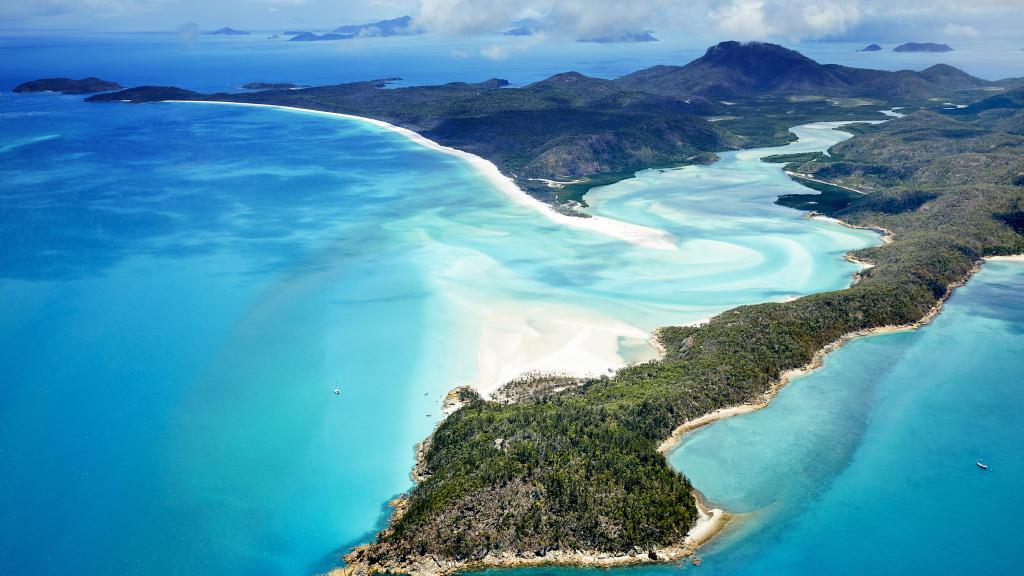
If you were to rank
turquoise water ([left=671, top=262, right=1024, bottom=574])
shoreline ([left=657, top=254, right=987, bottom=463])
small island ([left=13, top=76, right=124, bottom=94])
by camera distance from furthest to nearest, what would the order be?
small island ([left=13, top=76, right=124, bottom=94]), shoreline ([left=657, top=254, right=987, bottom=463]), turquoise water ([left=671, top=262, right=1024, bottom=574])

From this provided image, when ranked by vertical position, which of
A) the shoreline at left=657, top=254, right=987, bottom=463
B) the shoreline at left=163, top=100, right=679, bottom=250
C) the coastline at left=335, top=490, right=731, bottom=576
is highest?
the shoreline at left=163, top=100, right=679, bottom=250

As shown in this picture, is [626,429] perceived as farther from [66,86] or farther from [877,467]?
[66,86]

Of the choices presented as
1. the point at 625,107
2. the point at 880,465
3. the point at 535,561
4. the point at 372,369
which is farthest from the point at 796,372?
the point at 625,107

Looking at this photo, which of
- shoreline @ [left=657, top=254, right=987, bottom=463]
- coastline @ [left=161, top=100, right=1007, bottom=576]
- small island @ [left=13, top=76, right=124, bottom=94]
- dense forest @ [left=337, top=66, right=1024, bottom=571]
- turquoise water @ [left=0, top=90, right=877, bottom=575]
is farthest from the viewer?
small island @ [left=13, top=76, right=124, bottom=94]

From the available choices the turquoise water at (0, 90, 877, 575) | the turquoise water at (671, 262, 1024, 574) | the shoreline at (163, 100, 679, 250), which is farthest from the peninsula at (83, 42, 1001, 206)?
the turquoise water at (671, 262, 1024, 574)

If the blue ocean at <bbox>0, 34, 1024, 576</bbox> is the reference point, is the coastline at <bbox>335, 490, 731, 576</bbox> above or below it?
below

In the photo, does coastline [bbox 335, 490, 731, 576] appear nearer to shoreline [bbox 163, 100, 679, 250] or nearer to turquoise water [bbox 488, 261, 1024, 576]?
turquoise water [bbox 488, 261, 1024, 576]
